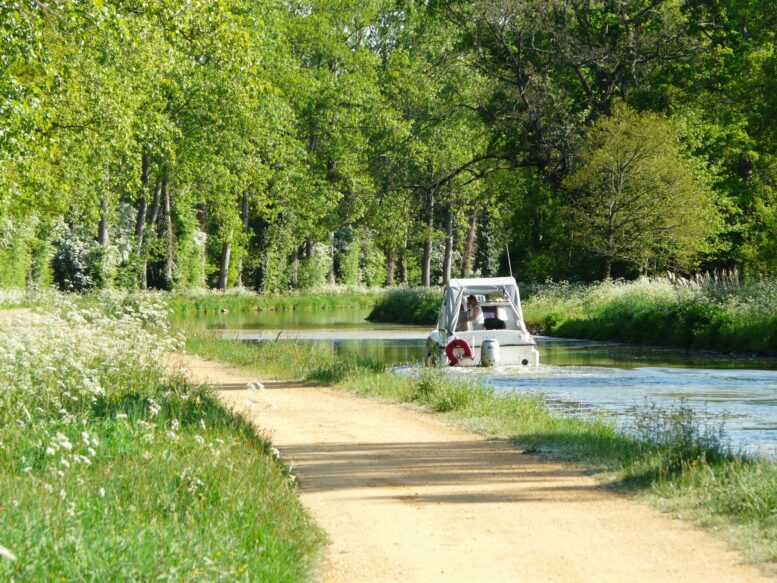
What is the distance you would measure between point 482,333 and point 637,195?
19188mm

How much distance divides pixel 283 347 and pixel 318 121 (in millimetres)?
43020

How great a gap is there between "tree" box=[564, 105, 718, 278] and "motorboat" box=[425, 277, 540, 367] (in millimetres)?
14305

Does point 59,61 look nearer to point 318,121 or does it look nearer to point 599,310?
point 599,310

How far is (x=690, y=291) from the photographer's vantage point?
126 feet

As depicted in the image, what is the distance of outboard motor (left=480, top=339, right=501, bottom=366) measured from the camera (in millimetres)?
27250

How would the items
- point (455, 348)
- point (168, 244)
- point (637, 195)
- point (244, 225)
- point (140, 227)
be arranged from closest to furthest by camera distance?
1. point (455, 348)
2. point (637, 195)
3. point (140, 227)
4. point (168, 244)
5. point (244, 225)

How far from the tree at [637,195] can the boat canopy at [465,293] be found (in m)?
14.6

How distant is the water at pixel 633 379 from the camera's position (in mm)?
18650

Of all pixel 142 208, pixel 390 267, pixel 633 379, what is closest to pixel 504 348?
pixel 633 379

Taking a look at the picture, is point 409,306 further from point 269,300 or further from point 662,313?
point 662,313

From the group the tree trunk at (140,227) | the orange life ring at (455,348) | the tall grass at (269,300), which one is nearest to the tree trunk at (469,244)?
the tall grass at (269,300)

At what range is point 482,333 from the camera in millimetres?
28062

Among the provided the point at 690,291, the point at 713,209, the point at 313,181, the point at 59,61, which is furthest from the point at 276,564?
the point at 313,181

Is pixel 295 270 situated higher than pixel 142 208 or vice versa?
pixel 142 208
